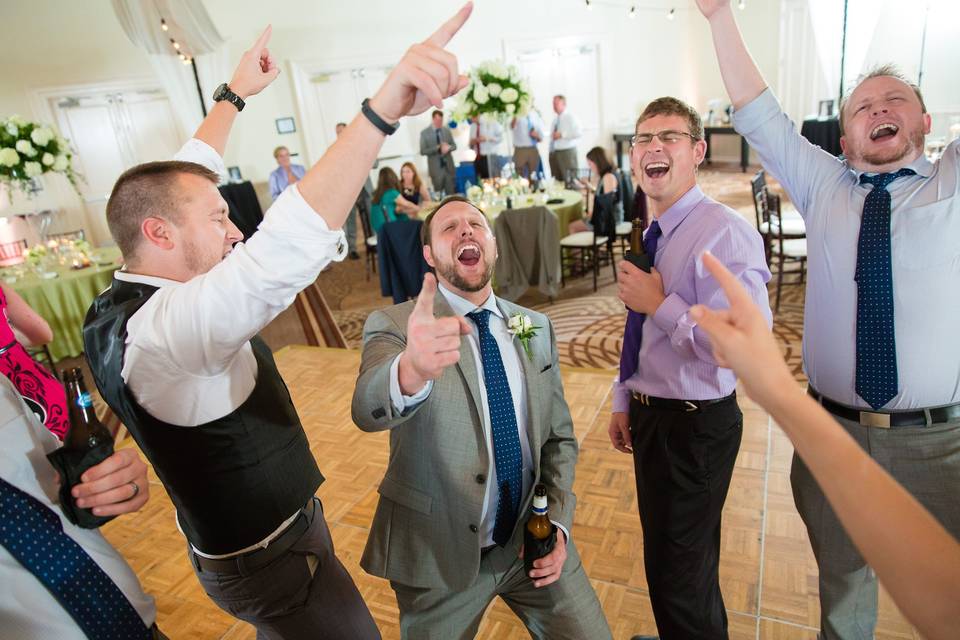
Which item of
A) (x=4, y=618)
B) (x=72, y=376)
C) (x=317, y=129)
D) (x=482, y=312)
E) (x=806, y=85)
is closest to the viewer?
(x=4, y=618)

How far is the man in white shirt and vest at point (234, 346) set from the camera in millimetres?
939

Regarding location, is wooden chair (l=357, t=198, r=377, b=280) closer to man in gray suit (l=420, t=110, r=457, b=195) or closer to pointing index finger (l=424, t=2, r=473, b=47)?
man in gray suit (l=420, t=110, r=457, b=195)

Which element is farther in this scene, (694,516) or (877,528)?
(694,516)

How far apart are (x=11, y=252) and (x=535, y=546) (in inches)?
279

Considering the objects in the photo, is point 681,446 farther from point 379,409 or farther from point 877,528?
point 877,528

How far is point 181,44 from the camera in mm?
8141

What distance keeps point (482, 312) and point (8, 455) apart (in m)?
1.13

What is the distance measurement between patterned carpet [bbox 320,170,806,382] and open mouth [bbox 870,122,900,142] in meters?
2.69

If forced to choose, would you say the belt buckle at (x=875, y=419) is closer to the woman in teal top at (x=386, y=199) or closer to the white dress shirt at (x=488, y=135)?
the woman in teal top at (x=386, y=199)

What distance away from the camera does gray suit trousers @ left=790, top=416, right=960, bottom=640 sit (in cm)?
170

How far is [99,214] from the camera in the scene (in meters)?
9.69

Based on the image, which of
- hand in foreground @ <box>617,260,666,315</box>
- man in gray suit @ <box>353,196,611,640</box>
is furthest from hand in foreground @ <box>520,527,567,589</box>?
hand in foreground @ <box>617,260,666,315</box>

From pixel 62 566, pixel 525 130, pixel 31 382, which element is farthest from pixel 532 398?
pixel 525 130

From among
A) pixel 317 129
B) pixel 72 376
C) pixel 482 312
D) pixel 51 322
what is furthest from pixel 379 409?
pixel 317 129
